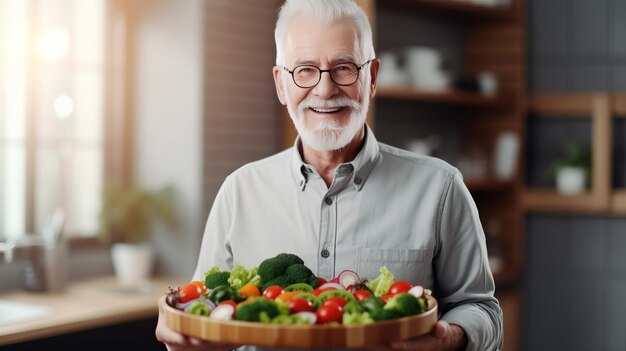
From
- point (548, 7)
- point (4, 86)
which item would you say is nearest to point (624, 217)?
point (548, 7)

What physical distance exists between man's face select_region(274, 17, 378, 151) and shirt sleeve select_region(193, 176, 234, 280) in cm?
29

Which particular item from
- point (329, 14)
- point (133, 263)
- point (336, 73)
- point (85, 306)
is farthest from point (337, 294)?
point (133, 263)

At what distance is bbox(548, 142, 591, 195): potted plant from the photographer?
433 cm

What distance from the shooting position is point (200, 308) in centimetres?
148

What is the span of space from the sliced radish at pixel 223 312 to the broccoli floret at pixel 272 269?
0.20 m

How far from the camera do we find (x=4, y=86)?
3.41 m

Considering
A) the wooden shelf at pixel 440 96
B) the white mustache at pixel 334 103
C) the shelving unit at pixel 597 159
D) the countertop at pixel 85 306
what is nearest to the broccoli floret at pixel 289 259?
the white mustache at pixel 334 103

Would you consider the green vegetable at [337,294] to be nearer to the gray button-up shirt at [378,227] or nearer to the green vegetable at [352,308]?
the green vegetable at [352,308]

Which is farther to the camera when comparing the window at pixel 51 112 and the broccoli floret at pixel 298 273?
the window at pixel 51 112

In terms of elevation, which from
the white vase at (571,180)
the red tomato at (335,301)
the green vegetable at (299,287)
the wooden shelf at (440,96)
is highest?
the wooden shelf at (440,96)

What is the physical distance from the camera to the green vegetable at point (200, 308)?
1482mm

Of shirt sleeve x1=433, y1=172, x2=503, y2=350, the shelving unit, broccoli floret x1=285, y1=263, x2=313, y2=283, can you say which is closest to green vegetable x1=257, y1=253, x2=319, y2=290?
broccoli floret x1=285, y1=263, x2=313, y2=283

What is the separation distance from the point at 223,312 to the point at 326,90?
56cm

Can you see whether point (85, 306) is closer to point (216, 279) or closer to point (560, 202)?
point (216, 279)
